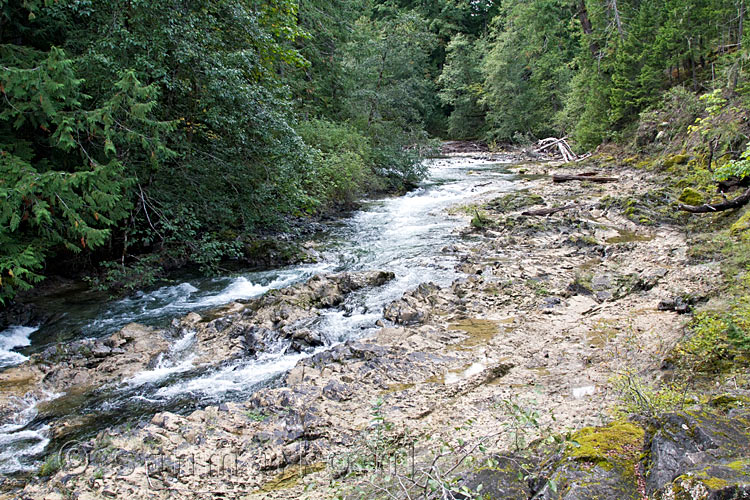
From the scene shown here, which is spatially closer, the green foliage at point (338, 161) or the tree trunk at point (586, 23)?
the green foliage at point (338, 161)

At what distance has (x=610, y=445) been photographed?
8.27 feet

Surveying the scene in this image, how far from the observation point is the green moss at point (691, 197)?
32.5 ft

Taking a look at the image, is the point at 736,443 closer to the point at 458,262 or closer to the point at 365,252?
the point at 458,262

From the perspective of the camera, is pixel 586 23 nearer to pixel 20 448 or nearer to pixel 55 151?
pixel 55 151

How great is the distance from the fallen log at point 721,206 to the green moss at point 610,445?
7.85 m

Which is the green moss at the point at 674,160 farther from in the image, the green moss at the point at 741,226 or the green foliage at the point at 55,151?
the green foliage at the point at 55,151

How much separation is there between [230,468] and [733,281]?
5774mm

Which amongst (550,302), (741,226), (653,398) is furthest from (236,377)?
(741,226)

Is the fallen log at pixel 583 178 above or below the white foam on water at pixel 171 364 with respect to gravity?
above

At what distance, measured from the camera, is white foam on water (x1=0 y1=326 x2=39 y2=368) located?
6.04 meters

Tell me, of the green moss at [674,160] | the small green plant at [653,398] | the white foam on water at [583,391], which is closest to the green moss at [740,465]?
the small green plant at [653,398]

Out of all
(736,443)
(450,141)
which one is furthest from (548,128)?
(736,443)

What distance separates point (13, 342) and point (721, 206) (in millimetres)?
12299

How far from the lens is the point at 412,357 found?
5.23m
